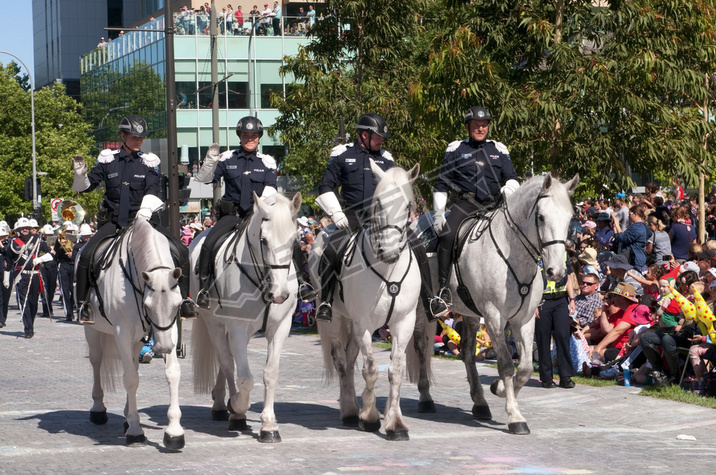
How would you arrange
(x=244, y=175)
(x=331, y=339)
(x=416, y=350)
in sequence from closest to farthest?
(x=244, y=175)
(x=331, y=339)
(x=416, y=350)

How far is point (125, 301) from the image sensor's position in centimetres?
1005

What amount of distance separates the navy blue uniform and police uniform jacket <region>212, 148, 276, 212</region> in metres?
12.0

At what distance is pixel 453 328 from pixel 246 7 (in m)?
57.0

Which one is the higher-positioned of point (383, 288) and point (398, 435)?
point (383, 288)

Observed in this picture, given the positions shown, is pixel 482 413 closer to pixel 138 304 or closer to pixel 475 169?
pixel 475 169

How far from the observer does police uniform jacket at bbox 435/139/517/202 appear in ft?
38.5

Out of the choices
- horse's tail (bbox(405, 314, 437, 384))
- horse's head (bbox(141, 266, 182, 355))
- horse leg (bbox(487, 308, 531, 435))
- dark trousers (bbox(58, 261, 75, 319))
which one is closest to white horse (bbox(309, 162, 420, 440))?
horse leg (bbox(487, 308, 531, 435))

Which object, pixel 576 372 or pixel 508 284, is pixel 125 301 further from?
pixel 576 372

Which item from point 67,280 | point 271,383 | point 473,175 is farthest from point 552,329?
point 67,280

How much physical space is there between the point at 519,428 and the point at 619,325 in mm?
4522

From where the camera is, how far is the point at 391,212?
32.4ft

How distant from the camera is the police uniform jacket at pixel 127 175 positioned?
434 inches

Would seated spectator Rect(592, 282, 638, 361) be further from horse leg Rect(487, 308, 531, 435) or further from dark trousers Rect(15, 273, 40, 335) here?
dark trousers Rect(15, 273, 40, 335)

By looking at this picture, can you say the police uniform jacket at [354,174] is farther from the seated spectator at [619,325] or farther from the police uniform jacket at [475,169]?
the seated spectator at [619,325]
